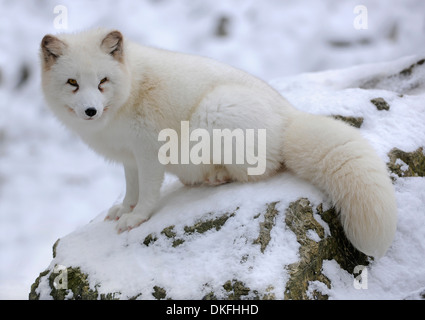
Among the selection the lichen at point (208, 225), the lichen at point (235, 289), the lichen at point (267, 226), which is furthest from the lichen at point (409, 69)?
the lichen at point (235, 289)

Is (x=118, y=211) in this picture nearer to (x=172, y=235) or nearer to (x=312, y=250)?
(x=172, y=235)

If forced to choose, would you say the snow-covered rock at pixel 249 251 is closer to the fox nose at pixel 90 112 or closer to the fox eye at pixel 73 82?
the fox nose at pixel 90 112

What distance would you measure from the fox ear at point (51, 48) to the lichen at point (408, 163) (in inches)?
77.8

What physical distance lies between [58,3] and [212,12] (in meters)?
2.44

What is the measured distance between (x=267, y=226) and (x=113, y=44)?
1.28m

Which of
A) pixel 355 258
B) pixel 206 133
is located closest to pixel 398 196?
pixel 355 258

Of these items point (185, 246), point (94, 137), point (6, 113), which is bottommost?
point (6, 113)

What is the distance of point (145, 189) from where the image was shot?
9.11ft

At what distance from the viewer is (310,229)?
2.37 metres

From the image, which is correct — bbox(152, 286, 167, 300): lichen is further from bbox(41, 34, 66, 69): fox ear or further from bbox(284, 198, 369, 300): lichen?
bbox(41, 34, 66, 69): fox ear

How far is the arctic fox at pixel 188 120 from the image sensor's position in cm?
235

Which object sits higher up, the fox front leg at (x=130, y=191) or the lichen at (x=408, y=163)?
the lichen at (x=408, y=163)

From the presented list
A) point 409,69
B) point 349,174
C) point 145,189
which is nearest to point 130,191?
point 145,189

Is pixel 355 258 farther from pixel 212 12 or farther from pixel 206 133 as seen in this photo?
pixel 212 12
